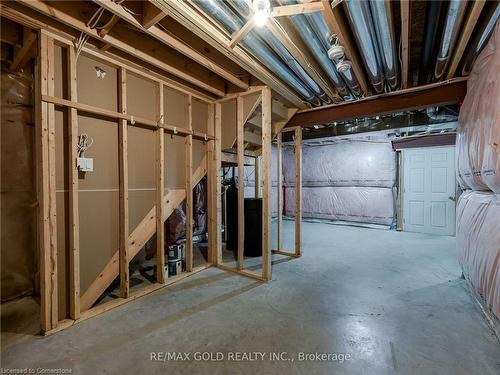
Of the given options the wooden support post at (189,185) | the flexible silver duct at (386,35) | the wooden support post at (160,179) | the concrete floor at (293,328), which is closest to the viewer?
the concrete floor at (293,328)

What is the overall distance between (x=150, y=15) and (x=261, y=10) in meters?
0.85

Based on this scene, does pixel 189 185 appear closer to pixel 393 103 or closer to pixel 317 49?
pixel 317 49

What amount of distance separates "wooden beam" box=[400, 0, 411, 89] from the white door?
3424mm

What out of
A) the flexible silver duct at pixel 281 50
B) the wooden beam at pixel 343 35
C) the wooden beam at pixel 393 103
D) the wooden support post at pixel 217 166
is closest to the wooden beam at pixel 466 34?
the wooden beam at pixel 393 103

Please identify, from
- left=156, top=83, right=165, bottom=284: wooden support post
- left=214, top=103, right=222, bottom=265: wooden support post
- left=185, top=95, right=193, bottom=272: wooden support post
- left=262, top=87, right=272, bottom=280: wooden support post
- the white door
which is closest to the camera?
left=156, top=83, right=165, bottom=284: wooden support post

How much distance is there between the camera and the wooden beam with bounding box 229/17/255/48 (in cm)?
170

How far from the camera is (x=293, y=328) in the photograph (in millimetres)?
1882

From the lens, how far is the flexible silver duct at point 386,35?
1.62m

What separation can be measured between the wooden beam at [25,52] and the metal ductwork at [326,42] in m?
2.10

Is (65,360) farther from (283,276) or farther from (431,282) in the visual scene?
(431,282)

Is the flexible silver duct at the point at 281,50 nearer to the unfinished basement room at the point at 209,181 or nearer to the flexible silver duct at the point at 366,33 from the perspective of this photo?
the unfinished basement room at the point at 209,181

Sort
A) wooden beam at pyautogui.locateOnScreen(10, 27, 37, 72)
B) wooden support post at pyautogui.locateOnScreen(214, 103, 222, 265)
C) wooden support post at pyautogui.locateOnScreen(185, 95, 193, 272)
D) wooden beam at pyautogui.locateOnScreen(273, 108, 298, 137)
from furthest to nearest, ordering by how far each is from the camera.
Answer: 1. wooden beam at pyautogui.locateOnScreen(273, 108, 298, 137)
2. wooden support post at pyautogui.locateOnScreen(214, 103, 222, 265)
3. wooden support post at pyautogui.locateOnScreen(185, 95, 193, 272)
4. wooden beam at pyautogui.locateOnScreen(10, 27, 37, 72)

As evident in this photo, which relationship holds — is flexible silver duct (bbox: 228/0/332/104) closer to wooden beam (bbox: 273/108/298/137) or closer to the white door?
wooden beam (bbox: 273/108/298/137)

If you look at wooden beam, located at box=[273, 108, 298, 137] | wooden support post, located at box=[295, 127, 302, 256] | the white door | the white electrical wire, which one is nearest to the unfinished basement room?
the white electrical wire
